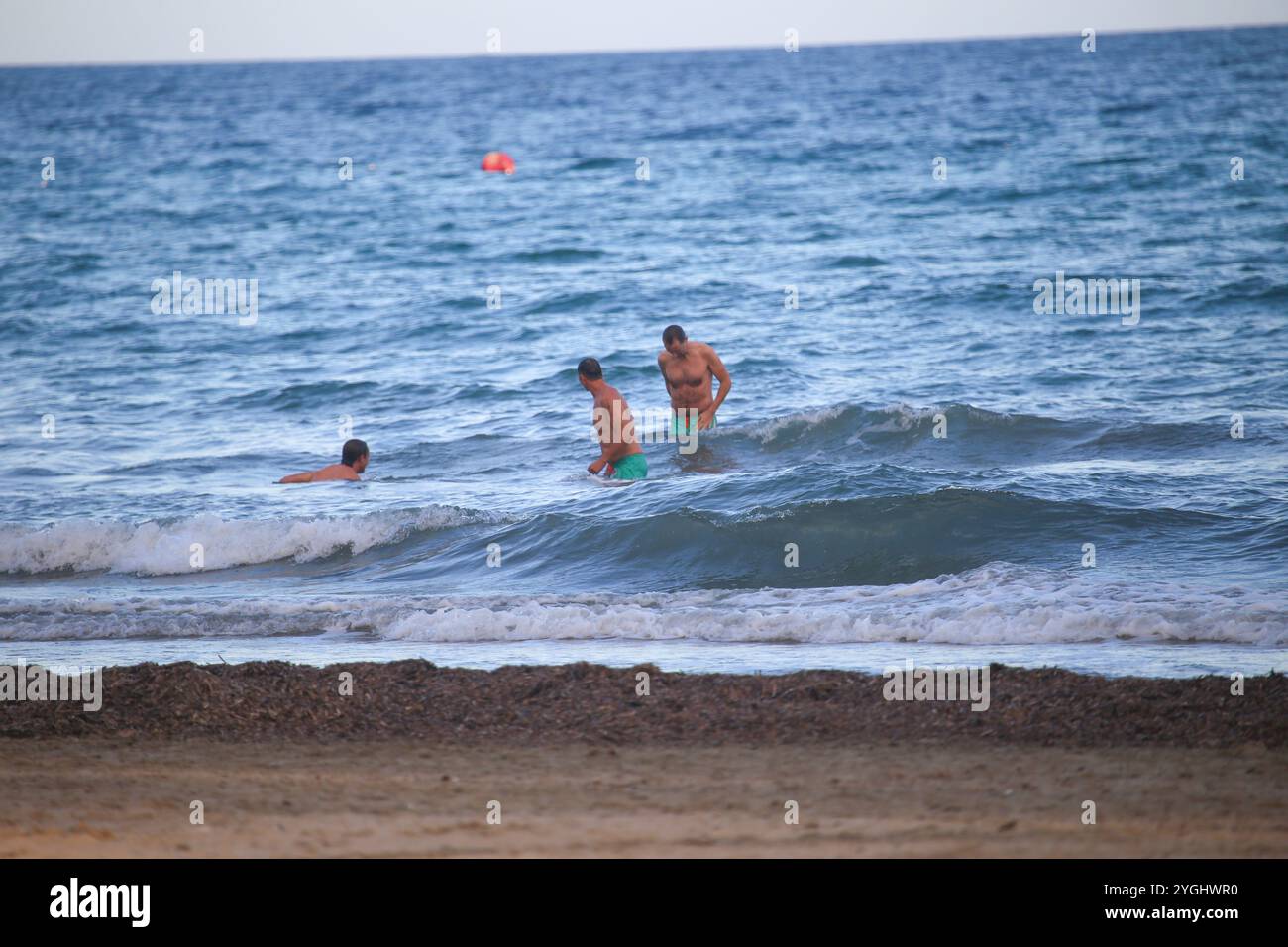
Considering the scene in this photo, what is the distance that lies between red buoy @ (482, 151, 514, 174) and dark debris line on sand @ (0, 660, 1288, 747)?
3048 cm

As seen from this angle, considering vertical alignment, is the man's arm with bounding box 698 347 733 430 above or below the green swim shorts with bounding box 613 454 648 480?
above

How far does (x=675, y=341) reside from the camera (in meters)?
13.0

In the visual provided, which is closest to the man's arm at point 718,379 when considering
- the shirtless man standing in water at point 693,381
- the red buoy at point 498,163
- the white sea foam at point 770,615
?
the shirtless man standing in water at point 693,381

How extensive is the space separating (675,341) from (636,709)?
7584mm

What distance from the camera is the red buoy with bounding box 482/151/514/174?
35594 mm

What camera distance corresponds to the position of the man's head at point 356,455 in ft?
42.3

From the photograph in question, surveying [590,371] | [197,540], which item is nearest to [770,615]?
[590,371]

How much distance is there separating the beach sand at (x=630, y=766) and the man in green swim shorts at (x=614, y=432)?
580 cm
